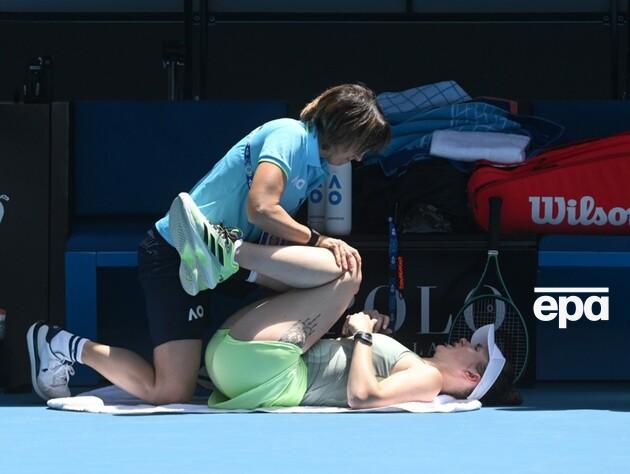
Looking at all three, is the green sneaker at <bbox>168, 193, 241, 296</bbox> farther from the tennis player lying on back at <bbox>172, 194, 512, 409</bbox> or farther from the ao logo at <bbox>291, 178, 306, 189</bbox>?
the ao logo at <bbox>291, 178, 306, 189</bbox>

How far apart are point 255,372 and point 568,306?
1521 mm

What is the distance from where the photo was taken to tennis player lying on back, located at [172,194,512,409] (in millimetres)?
5477

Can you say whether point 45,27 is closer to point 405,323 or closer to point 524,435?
point 405,323

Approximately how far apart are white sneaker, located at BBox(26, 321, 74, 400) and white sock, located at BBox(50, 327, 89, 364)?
0.8 inches

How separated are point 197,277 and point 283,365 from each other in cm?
44

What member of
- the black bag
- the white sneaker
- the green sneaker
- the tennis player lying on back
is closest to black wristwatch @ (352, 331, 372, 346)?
the tennis player lying on back

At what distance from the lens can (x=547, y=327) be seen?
636cm

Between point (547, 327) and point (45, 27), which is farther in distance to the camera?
point (45, 27)

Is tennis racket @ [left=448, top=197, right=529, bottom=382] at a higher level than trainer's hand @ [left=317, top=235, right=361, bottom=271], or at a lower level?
lower

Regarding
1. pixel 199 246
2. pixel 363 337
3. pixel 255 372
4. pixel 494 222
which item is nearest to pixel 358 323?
pixel 363 337

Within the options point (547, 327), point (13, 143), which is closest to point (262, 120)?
point (13, 143)

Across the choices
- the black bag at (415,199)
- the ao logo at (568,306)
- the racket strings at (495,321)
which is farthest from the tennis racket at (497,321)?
the black bag at (415,199)

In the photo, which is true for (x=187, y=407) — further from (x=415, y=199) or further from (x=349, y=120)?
(x=415, y=199)

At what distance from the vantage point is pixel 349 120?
5.46 meters
